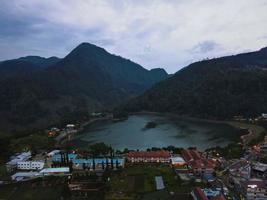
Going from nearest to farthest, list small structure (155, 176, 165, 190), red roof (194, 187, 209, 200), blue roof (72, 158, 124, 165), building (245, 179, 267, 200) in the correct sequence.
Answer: red roof (194, 187, 209, 200)
building (245, 179, 267, 200)
small structure (155, 176, 165, 190)
blue roof (72, 158, 124, 165)

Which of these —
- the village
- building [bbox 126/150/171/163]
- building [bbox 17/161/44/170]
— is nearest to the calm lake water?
the village

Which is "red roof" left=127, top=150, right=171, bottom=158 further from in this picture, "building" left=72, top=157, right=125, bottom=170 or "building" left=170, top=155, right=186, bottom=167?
"building" left=72, top=157, right=125, bottom=170

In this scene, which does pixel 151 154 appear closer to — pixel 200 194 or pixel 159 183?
pixel 159 183

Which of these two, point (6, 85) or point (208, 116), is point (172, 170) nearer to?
point (208, 116)

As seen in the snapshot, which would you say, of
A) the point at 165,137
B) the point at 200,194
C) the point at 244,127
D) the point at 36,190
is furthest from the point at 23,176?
the point at 244,127

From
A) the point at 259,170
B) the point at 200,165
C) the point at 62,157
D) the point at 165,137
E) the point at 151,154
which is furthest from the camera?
the point at 165,137

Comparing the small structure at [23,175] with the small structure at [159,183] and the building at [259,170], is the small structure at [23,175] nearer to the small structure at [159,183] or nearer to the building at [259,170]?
the small structure at [159,183]
